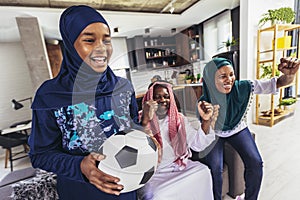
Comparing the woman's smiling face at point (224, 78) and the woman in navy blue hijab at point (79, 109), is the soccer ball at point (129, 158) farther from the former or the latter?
the woman's smiling face at point (224, 78)

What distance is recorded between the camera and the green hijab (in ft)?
3.43

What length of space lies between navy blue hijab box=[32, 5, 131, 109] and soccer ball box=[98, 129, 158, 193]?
16cm

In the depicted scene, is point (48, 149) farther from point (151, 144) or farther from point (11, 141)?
point (11, 141)

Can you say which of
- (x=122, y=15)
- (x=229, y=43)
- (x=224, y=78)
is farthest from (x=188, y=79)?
(x=122, y=15)

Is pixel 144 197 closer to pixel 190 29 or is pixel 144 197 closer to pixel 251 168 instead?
pixel 251 168

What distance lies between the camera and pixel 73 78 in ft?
1.82

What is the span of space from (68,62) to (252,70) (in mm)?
2465

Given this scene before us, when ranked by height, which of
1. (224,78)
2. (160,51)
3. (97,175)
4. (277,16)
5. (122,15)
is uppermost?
(122,15)

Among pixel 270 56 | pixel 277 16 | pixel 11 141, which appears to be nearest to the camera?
pixel 11 141

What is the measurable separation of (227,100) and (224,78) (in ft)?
0.51

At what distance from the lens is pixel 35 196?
882mm

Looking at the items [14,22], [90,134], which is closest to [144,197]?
[90,134]

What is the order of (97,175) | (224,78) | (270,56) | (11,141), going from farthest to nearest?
(270,56), (11,141), (224,78), (97,175)

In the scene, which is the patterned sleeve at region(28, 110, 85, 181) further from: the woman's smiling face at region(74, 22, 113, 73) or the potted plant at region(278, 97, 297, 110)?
the potted plant at region(278, 97, 297, 110)
